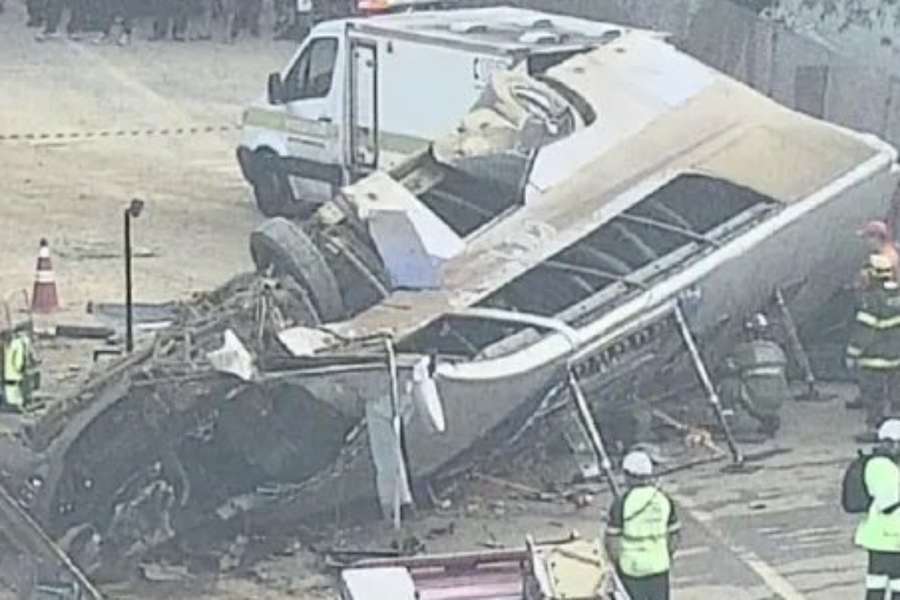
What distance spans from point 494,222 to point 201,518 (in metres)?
3.37

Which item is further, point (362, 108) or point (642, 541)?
point (362, 108)

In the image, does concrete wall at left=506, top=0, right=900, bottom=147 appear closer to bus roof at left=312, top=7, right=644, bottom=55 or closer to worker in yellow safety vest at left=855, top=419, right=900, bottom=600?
bus roof at left=312, top=7, right=644, bottom=55

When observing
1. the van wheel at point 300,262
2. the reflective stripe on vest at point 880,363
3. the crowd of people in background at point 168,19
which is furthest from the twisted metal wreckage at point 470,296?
the crowd of people in background at point 168,19

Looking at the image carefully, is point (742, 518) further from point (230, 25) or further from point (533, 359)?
point (230, 25)

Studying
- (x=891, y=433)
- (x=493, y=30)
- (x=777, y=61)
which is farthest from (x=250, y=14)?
(x=891, y=433)

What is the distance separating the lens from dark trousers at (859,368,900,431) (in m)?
17.2

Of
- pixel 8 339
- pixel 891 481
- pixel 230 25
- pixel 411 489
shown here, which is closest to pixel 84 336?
pixel 8 339

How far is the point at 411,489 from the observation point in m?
15.4

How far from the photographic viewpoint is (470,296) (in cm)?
1625

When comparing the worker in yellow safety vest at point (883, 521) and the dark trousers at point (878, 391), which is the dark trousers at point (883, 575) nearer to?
the worker in yellow safety vest at point (883, 521)

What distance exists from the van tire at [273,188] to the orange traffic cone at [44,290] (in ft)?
13.1

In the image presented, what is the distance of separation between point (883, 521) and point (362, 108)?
35.3 ft

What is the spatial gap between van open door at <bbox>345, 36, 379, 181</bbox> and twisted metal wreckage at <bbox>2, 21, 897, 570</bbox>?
3679 millimetres

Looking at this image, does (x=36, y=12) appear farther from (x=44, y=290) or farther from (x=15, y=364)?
(x=15, y=364)
